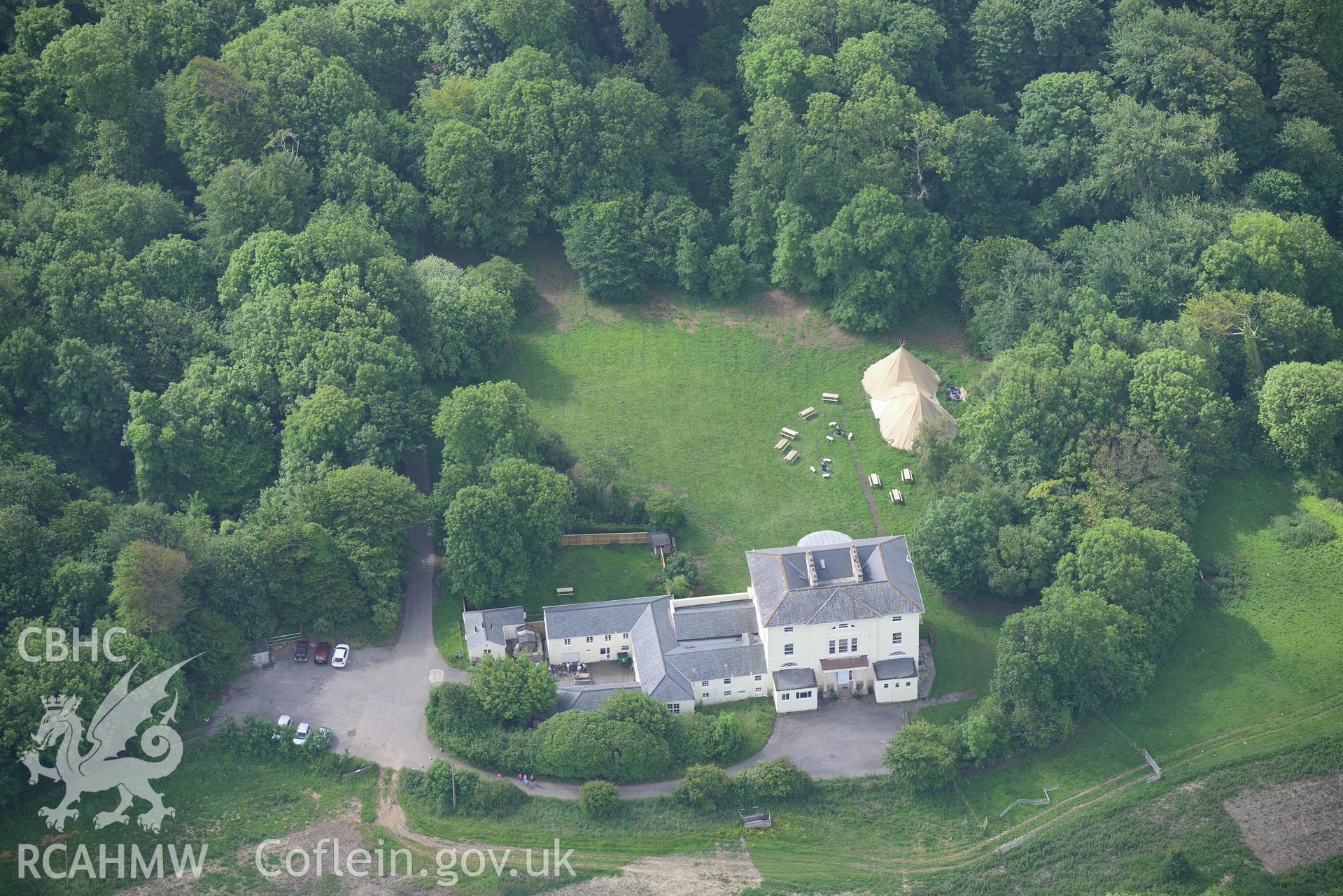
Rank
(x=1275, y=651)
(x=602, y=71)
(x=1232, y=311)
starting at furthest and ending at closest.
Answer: (x=602, y=71), (x=1232, y=311), (x=1275, y=651)

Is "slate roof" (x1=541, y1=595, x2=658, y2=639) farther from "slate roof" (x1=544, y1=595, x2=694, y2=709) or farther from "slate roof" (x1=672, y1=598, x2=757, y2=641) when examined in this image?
"slate roof" (x1=672, y1=598, x2=757, y2=641)

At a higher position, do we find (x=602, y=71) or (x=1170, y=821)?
(x=602, y=71)

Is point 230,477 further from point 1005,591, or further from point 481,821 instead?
point 1005,591

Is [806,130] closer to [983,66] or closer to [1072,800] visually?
[983,66]

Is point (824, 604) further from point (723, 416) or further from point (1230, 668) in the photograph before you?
point (1230, 668)

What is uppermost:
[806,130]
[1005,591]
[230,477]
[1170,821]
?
[806,130]

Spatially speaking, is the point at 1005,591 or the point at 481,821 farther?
the point at 1005,591

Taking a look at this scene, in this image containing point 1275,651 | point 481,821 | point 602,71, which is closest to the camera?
point 481,821

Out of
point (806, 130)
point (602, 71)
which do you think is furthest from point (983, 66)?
point (602, 71)
